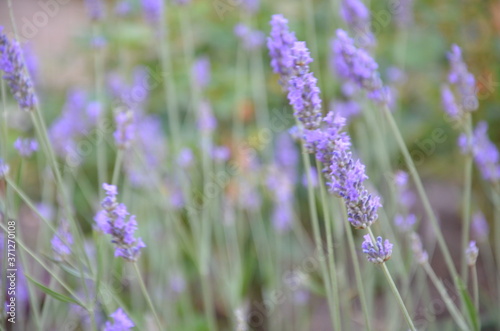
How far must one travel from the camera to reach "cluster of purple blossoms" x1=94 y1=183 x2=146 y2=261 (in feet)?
2.61

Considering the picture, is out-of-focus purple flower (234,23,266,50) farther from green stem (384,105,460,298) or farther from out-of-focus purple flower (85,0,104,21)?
green stem (384,105,460,298)

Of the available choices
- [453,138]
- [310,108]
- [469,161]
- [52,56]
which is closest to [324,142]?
[310,108]

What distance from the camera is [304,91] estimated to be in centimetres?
80

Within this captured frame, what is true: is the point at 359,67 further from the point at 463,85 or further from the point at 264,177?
the point at 264,177

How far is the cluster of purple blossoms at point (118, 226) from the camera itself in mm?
796

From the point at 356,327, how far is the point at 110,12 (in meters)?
2.45

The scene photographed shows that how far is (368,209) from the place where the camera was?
0.77 m

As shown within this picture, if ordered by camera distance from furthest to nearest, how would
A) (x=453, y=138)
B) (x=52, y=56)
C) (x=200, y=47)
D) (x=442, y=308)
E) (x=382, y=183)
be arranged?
(x=52, y=56), (x=200, y=47), (x=453, y=138), (x=382, y=183), (x=442, y=308)

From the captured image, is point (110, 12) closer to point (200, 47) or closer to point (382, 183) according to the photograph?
point (200, 47)

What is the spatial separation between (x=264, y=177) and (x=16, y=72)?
3.63ft

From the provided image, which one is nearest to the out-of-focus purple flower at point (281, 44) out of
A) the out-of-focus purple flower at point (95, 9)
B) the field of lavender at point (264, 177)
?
the field of lavender at point (264, 177)

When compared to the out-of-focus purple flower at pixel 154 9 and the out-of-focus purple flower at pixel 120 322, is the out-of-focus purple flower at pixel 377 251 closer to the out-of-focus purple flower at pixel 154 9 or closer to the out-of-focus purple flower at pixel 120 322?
the out-of-focus purple flower at pixel 120 322

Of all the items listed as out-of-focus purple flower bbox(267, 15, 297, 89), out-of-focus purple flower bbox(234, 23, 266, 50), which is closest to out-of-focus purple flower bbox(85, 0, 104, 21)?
out-of-focus purple flower bbox(234, 23, 266, 50)

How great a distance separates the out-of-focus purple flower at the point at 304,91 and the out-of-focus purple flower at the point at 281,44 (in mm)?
68
